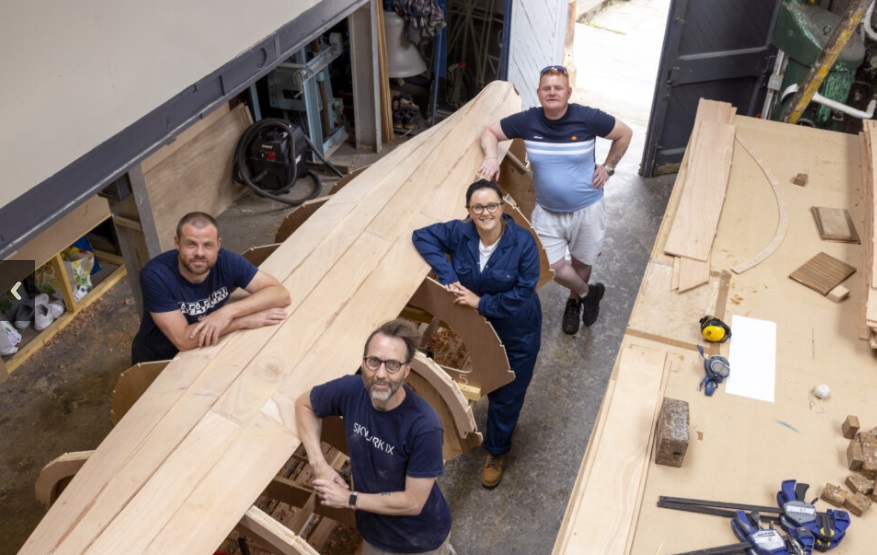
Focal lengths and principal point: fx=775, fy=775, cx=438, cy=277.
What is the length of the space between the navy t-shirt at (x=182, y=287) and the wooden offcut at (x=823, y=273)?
3.01 metres

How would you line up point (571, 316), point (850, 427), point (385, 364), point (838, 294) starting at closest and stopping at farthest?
1. point (385, 364)
2. point (850, 427)
3. point (838, 294)
4. point (571, 316)

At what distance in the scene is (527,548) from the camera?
14.6 feet

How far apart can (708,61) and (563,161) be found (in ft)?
9.97

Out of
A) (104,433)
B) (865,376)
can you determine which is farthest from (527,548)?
(104,433)

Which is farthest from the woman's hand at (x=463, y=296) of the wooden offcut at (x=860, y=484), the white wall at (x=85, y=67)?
the wooden offcut at (x=860, y=484)

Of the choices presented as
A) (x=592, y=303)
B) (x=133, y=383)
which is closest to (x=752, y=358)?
(x=592, y=303)

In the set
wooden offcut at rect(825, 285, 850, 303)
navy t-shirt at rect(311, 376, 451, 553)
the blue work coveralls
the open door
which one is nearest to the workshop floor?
the open door

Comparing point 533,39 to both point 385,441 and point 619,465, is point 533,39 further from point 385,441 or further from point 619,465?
point 385,441

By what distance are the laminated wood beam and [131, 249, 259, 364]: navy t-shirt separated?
10.3 inches

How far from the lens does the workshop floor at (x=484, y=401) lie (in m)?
4.63

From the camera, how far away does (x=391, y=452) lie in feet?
9.90

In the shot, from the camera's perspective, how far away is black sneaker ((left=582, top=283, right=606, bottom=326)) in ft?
19.2

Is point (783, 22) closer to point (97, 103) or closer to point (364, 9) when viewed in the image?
point (364, 9)

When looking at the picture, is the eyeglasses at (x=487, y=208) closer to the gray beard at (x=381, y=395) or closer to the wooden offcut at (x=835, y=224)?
the gray beard at (x=381, y=395)
